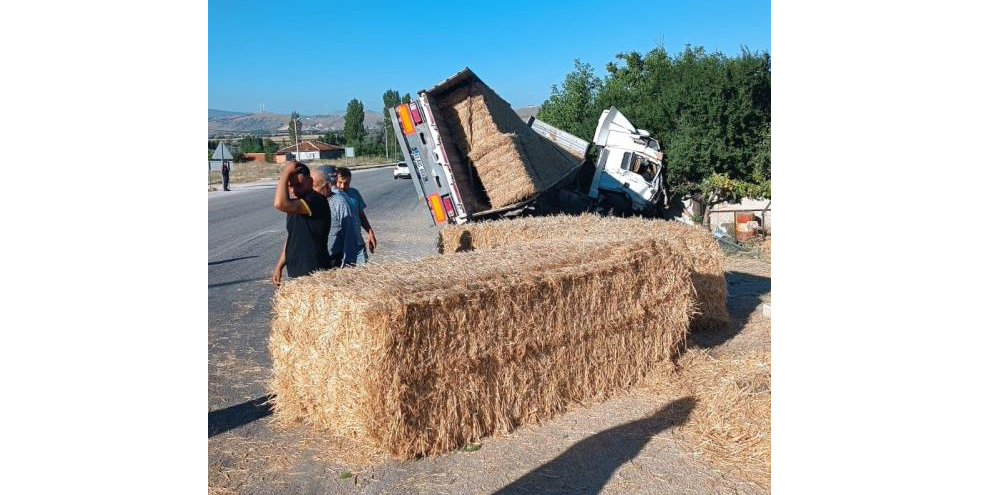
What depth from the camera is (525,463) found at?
A: 4.45m

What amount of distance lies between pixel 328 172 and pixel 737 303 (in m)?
5.64

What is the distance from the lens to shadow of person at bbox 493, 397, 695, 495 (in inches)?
162

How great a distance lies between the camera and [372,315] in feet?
13.8

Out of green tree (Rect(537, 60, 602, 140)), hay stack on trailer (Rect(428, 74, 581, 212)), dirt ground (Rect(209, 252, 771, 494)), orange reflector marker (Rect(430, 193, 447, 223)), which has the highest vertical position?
green tree (Rect(537, 60, 602, 140))

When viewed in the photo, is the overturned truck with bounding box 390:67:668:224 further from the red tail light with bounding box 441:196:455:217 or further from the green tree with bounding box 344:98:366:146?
the green tree with bounding box 344:98:366:146

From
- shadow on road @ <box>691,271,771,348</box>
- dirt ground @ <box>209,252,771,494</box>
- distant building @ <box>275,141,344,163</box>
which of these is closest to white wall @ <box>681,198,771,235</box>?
shadow on road @ <box>691,271,771,348</box>

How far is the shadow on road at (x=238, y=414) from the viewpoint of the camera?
16.3ft

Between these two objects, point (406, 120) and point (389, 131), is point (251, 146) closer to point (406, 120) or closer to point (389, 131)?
point (389, 131)

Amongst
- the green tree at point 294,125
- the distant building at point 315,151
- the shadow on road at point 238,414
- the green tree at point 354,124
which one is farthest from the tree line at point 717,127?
the green tree at point 354,124

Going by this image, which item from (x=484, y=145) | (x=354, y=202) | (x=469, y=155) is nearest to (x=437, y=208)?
(x=469, y=155)

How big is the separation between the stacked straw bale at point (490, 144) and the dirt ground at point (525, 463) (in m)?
6.38

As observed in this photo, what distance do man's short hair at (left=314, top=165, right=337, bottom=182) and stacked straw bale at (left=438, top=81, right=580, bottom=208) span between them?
4855 mm

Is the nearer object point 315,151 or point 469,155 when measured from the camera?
point 469,155

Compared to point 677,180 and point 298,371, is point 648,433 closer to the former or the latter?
point 298,371
